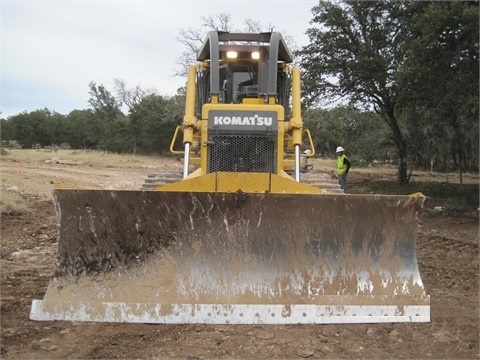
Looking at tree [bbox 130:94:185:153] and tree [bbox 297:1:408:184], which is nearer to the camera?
tree [bbox 297:1:408:184]

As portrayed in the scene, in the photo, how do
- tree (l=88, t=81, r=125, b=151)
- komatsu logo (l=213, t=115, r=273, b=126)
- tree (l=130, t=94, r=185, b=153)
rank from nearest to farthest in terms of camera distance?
komatsu logo (l=213, t=115, r=273, b=126) < tree (l=130, t=94, r=185, b=153) < tree (l=88, t=81, r=125, b=151)

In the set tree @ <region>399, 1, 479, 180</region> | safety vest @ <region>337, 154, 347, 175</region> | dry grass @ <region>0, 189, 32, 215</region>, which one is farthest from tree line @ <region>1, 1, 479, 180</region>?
dry grass @ <region>0, 189, 32, 215</region>

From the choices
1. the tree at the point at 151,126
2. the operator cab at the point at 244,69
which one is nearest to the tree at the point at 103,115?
the tree at the point at 151,126

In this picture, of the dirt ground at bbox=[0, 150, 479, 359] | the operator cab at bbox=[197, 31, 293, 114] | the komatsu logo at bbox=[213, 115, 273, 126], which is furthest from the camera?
the operator cab at bbox=[197, 31, 293, 114]

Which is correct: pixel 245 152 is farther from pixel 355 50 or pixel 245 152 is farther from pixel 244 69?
pixel 355 50

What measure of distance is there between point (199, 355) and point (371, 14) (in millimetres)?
18373

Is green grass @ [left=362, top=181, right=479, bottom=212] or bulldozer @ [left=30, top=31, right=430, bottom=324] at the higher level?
bulldozer @ [left=30, top=31, right=430, bottom=324]

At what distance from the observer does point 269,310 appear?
13.3 ft

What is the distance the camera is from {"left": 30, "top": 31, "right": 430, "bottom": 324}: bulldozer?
4.07m

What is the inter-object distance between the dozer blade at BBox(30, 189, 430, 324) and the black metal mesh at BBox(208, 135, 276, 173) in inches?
51.4

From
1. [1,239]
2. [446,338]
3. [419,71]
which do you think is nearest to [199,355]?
[446,338]

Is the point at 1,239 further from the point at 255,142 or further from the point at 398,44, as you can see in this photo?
the point at 398,44

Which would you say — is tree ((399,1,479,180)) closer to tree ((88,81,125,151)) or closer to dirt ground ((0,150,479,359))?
dirt ground ((0,150,479,359))

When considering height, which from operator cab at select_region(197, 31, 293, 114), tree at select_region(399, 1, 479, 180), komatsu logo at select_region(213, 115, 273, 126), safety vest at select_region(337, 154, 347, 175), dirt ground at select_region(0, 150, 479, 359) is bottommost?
dirt ground at select_region(0, 150, 479, 359)
